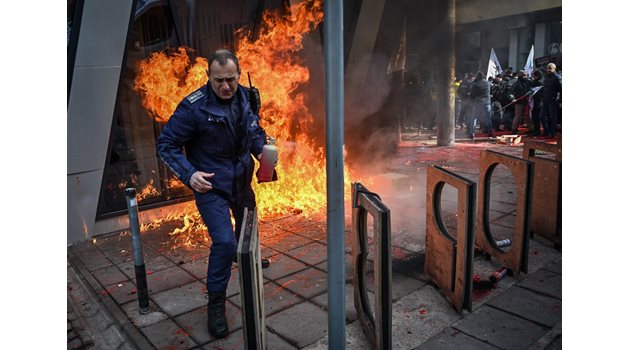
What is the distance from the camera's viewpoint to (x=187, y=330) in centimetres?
348

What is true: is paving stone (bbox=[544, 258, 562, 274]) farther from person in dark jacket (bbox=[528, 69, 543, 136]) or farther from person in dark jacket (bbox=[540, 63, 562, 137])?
person in dark jacket (bbox=[528, 69, 543, 136])

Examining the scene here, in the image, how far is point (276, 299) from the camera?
155 inches

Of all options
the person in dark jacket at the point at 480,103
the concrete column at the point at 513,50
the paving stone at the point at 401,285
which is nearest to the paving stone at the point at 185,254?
the paving stone at the point at 401,285

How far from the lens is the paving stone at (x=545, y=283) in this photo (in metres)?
3.84

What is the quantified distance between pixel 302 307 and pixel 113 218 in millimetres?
3426

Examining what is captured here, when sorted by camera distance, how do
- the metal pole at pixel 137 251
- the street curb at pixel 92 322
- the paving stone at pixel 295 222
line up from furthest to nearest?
the paving stone at pixel 295 222 → the metal pole at pixel 137 251 → the street curb at pixel 92 322

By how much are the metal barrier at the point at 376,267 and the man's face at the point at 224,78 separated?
124 cm

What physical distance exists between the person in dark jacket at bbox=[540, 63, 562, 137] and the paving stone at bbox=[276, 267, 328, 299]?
1097 centimetres

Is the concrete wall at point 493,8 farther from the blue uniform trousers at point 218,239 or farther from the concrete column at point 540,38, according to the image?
the blue uniform trousers at point 218,239

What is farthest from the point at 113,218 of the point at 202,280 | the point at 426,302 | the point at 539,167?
the point at 539,167

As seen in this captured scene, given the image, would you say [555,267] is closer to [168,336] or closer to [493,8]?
[168,336]

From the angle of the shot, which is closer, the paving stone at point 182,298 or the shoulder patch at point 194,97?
the shoulder patch at point 194,97

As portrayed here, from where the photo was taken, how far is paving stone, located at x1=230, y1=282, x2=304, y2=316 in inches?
149

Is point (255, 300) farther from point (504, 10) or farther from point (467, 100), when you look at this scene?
point (504, 10)
